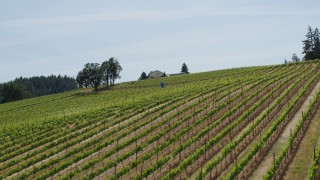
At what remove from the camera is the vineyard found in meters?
24.2

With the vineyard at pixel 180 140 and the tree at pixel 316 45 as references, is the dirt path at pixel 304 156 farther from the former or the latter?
the tree at pixel 316 45

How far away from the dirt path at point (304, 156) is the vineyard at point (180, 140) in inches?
7.3

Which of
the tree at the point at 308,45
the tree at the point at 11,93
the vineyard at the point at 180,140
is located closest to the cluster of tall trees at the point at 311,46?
the tree at the point at 308,45

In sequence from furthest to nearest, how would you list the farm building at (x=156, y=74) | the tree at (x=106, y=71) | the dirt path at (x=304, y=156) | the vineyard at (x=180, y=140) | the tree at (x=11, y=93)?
1. the farm building at (x=156, y=74)
2. the tree at (x=11, y=93)
3. the tree at (x=106, y=71)
4. the vineyard at (x=180, y=140)
5. the dirt path at (x=304, y=156)

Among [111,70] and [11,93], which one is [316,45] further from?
[11,93]

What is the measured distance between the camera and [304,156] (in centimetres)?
2422

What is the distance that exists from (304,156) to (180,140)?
9.94 metres

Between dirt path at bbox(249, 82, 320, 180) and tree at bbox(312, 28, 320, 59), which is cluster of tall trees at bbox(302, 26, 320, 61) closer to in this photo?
tree at bbox(312, 28, 320, 59)

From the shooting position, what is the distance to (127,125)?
39344 millimetres

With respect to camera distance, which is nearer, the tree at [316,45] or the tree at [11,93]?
the tree at [316,45]

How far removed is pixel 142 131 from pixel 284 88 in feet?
69.4

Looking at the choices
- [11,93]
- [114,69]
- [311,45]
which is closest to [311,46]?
[311,45]

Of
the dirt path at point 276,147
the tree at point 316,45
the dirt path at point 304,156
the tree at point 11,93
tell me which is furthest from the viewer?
the tree at point 11,93

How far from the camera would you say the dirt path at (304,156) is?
21.7 meters
